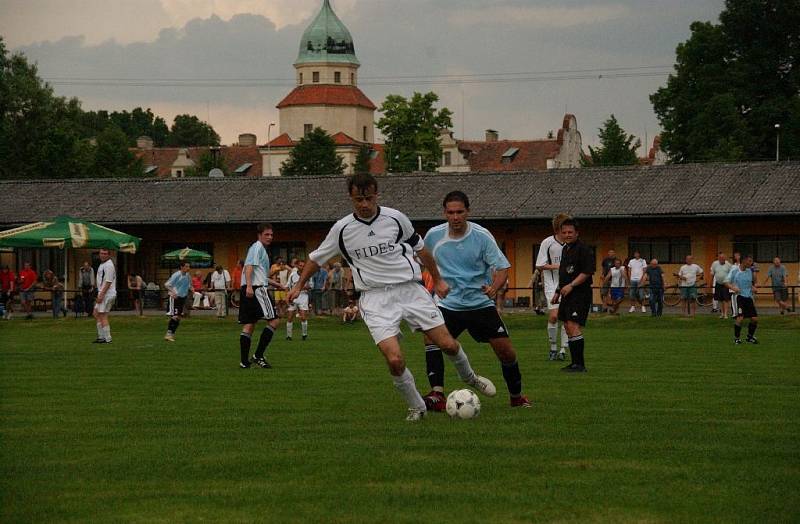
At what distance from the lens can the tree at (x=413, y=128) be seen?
98000 mm

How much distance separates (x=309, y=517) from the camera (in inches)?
292

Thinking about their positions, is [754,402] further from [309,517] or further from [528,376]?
[309,517]

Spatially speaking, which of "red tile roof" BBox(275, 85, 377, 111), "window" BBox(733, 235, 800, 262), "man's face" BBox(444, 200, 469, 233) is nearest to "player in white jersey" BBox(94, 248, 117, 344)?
"man's face" BBox(444, 200, 469, 233)

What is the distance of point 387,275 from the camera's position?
11.7 metres

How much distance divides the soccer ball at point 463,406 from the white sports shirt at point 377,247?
3.58 ft

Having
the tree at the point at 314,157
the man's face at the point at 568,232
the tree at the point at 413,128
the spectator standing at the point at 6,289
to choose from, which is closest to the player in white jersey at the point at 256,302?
the man's face at the point at 568,232

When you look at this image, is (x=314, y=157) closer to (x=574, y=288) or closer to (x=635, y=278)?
(x=635, y=278)

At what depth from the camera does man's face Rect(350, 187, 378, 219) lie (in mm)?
11375

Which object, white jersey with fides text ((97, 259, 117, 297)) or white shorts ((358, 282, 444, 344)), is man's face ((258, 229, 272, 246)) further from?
white shorts ((358, 282, 444, 344))

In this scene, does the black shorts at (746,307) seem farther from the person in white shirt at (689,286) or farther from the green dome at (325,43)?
the green dome at (325,43)

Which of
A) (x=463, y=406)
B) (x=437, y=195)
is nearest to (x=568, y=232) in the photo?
(x=463, y=406)

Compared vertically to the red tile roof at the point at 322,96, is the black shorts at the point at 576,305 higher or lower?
lower

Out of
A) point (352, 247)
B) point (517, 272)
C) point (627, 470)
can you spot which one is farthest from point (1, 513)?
point (517, 272)

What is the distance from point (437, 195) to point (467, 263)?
40.1m
